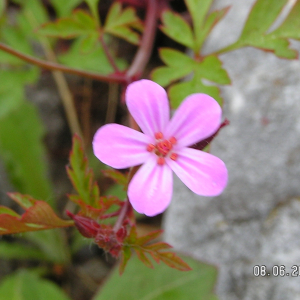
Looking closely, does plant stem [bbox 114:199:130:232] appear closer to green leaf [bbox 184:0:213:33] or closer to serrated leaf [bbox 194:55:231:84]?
serrated leaf [bbox 194:55:231:84]

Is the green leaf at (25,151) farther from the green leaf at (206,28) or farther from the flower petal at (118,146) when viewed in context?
the flower petal at (118,146)

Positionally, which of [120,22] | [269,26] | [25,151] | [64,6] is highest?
[269,26]

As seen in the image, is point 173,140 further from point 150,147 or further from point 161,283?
point 161,283

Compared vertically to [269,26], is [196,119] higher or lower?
lower

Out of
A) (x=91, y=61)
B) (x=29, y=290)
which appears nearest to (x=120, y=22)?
(x=91, y=61)

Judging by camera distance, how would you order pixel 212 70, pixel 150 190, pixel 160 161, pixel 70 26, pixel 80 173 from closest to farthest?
1. pixel 150 190
2. pixel 160 161
3. pixel 80 173
4. pixel 212 70
5. pixel 70 26

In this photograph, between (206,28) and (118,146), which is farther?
(206,28)

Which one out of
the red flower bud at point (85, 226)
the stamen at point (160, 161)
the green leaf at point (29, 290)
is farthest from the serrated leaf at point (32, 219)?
the green leaf at point (29, 290)
